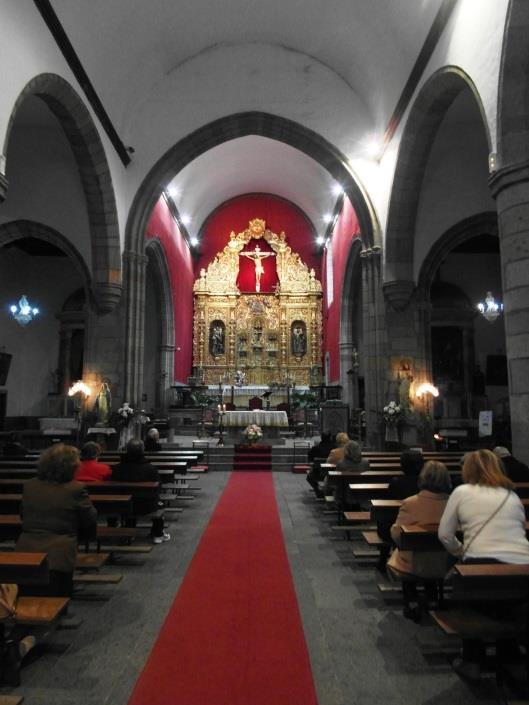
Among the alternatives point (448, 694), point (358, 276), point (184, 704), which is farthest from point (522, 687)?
point (358, 276)

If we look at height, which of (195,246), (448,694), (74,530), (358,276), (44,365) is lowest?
(448,694)

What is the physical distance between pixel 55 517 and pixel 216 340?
19656 mm

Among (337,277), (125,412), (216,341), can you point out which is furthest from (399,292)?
(216,341)

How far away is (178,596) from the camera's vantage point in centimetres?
370

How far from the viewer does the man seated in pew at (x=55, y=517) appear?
9.70 feet

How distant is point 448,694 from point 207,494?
5.87 m

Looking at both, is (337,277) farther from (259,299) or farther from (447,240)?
(447,240)

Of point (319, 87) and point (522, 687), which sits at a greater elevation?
point (319, 87)

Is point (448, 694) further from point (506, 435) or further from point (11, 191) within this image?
point (11, 191)

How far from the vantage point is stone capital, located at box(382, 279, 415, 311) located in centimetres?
1192

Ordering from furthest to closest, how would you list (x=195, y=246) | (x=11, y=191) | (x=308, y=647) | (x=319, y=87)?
(x=195, y=246), (x=319, y=87), (x=11, y=191), (x=308, y=647)

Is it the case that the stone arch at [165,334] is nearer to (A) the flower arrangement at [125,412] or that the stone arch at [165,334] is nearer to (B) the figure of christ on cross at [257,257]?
(B) the figure of christ on cross at [257,257]

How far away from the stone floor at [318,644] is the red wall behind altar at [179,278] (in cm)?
1290

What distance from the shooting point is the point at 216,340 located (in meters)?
22.5
